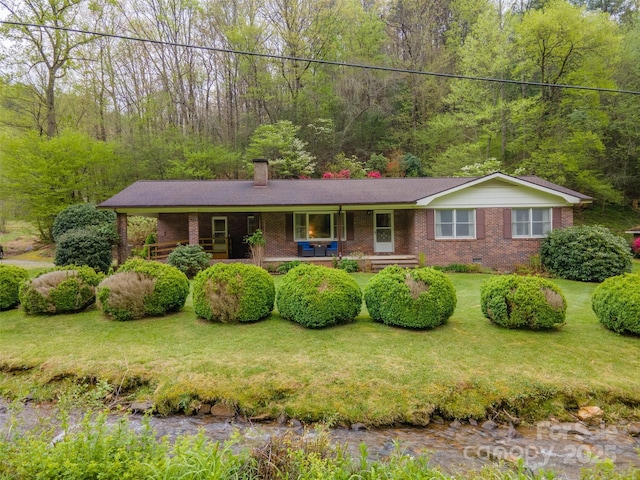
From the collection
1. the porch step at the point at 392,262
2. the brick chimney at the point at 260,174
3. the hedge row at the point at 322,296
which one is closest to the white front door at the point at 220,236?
the brick chimney at the point at 260,174

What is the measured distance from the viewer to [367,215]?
15.6m


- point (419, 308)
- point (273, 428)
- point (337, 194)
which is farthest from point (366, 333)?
point (337, 194)

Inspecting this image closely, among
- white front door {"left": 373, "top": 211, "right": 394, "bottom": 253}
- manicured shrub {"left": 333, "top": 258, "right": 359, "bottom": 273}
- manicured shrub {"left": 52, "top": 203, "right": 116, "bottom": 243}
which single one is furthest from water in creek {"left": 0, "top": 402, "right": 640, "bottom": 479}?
manicured shrub {"left": 52, "top": 203, "right": 116, "bottom": 243}

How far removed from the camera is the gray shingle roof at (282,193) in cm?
1394

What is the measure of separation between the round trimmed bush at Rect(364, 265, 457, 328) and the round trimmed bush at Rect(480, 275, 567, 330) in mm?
827

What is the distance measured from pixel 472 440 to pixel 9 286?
10366 millimetres

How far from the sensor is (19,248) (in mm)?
22344

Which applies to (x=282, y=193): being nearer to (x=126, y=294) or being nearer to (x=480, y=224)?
(x=480, y=224)

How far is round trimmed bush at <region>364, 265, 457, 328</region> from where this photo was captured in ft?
20.8

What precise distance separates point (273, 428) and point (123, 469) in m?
2.02

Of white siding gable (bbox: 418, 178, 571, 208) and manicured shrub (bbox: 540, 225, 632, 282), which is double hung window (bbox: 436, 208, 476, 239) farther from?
manicured shrub (bbox: 540, 225, 632, 282)

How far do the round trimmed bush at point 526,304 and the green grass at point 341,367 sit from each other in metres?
0.25

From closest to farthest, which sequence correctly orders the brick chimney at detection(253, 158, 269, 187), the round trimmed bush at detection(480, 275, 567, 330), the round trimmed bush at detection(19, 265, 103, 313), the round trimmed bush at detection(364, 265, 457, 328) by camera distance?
the round trimmed bush at detection(480, 275, 567, 330)
the round trimmed bush at detection(364, 265, 457, 328)
the round trimmed bush at detection(19, 265, 103, 313)
the brick chimney at detection(253, 158, 269, 187)

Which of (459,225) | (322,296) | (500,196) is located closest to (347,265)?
(459,225)
